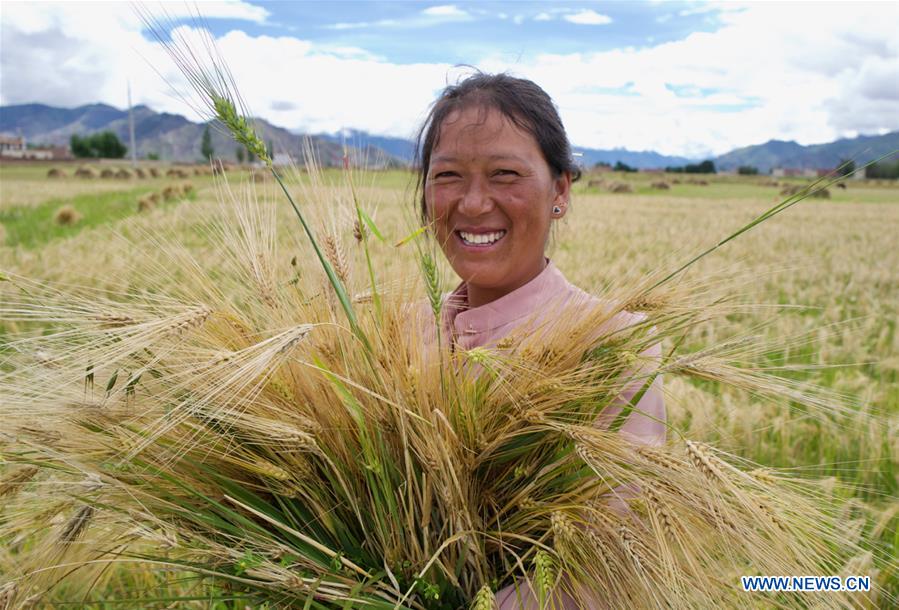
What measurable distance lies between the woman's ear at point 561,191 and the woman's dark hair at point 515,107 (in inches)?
0.8

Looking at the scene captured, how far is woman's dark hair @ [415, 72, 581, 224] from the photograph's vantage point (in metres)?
1.71

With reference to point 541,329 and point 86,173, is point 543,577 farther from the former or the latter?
point 86,173

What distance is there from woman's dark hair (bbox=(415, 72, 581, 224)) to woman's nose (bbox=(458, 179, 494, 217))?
0.51ft

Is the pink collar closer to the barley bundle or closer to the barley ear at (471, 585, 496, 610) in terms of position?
the barley bundle

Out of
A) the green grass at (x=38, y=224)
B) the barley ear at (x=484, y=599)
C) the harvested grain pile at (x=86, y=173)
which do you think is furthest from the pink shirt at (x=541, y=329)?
the harvested grain pile at (x=86, y=173)

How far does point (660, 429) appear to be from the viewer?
1.58 meters

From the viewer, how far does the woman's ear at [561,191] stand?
1906 mm

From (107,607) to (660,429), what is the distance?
5.36 ft

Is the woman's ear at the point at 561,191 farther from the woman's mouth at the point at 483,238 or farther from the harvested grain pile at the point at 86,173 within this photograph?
the harvested grain pile at the point at 86,173

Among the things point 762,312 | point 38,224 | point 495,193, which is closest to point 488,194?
point 495,193

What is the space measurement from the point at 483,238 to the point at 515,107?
35 cm

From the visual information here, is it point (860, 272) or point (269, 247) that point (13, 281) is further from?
point (860, 272)

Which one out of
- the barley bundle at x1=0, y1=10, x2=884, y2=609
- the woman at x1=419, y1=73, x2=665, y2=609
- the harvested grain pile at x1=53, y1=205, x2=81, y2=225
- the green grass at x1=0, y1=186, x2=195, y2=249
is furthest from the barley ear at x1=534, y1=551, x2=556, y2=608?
the harvested grain pile at x1=53, y1=205, x2=81, y2=225

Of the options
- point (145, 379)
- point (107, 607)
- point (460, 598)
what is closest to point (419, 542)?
point (460, 598)
